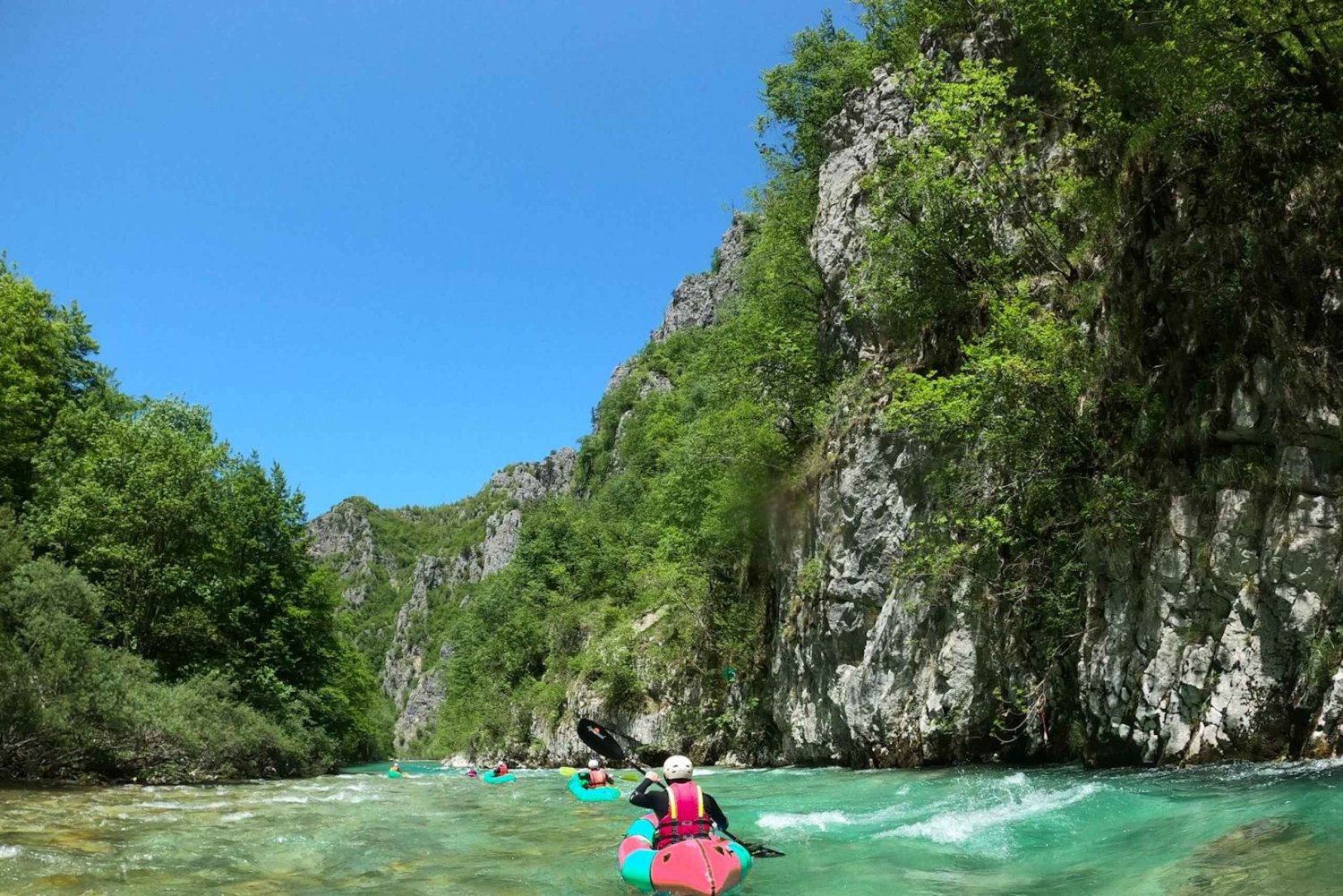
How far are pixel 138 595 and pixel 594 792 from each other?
15.1 meters

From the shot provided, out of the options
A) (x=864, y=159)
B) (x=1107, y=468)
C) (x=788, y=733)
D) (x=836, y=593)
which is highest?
(x=864, y=159)

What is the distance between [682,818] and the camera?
7.29 metres

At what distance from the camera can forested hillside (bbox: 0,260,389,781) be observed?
47.6 feet

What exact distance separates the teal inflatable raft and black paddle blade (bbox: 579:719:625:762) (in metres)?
1.40

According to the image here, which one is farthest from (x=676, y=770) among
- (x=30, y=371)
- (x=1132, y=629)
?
(x=30, y=371)

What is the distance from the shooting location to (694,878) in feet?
21.7

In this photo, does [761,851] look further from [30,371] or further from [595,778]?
[30,371]

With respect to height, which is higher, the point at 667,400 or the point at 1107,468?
the point at 667,400

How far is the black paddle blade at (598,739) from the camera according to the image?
40.0 ft

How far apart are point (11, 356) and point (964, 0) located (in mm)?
27392

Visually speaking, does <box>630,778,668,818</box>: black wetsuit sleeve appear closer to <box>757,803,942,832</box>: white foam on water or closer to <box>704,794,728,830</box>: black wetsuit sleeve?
<box>704,794,728,830</box>: black wetsuit sleeve

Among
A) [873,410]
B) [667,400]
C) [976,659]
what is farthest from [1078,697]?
[667,400]

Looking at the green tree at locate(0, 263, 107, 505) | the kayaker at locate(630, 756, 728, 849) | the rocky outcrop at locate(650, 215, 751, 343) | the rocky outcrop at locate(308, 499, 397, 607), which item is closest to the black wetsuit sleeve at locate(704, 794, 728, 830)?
the kayaker at locate(630, 756, 728, 849)

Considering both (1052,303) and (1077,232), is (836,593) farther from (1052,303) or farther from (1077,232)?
(1077,232)
